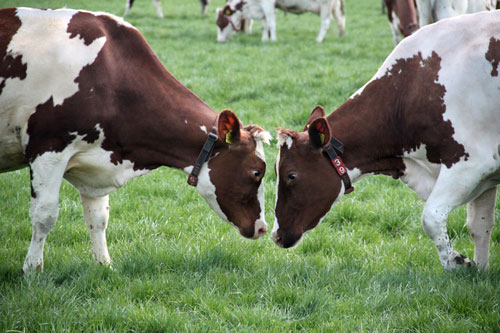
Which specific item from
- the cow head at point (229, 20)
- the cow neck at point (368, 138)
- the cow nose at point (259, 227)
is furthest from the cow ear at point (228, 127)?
the cow head at point (229, 20)

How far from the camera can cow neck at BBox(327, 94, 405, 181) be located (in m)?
4.52

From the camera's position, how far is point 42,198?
425 centimetres

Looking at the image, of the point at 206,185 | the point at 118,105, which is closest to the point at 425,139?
the point at 206,185

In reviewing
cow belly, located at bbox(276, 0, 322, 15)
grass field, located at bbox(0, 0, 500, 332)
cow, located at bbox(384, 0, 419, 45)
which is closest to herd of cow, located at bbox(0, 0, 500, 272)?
grass field, located at bbox(0, 0, 500, 332)

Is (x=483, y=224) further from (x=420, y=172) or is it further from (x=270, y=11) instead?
(x=270, y=11)

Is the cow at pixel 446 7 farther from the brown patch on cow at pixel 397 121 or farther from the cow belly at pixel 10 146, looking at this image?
the cow belly at pixel 10 146

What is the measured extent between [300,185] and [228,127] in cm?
70

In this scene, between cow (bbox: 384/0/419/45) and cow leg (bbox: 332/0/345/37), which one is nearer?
cow (bbox: 384/0/419/45)

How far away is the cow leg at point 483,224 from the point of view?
466 centimetres

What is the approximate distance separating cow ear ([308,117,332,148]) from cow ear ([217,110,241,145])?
21.0 inches

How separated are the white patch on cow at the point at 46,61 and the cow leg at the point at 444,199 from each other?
8.57ft

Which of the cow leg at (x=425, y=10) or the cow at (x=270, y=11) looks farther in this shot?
the cow at (x=270, y=11)

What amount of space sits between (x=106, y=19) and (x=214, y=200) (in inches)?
63.8

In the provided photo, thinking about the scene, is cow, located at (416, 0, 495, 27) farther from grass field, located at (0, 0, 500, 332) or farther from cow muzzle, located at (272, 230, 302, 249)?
cow muzzle, located at (272, 230, 302, 249)
